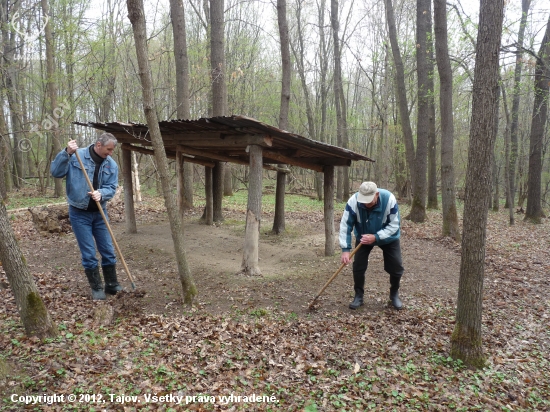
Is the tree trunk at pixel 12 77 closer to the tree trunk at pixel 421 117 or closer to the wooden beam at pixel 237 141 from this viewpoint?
the wooden beam at pixel 237 141

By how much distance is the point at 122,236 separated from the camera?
8750 millimetres

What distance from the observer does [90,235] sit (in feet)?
15.5

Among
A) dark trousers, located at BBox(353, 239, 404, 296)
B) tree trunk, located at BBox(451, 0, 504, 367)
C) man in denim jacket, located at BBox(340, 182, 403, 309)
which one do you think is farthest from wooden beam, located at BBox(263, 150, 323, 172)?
tree trunk, located at BBox(451, 0, 504, 367)

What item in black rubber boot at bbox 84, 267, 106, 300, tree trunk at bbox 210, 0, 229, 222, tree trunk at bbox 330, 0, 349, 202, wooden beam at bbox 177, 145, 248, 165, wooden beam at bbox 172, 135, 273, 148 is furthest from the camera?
tree trunk at bbox 330, 0, 349, 202

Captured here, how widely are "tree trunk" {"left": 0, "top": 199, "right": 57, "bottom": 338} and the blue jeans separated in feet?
4.07

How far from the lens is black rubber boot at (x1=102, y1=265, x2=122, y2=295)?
194 inches

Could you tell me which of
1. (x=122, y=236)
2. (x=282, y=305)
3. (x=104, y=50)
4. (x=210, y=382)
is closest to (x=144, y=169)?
(x=104, y=50)

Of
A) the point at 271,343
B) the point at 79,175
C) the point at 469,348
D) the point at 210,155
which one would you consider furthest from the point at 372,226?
the point at 210,155

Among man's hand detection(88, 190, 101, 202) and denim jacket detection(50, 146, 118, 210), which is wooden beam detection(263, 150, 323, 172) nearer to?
denim jacket detection(50, 146, 118, 210)

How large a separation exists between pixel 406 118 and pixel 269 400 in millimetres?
13929

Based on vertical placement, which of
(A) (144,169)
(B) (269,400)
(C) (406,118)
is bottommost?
(B) (269,400)

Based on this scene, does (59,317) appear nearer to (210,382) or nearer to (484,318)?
(210,382)

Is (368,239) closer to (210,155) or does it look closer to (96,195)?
(96,195)

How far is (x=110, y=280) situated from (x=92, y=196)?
1.26m
